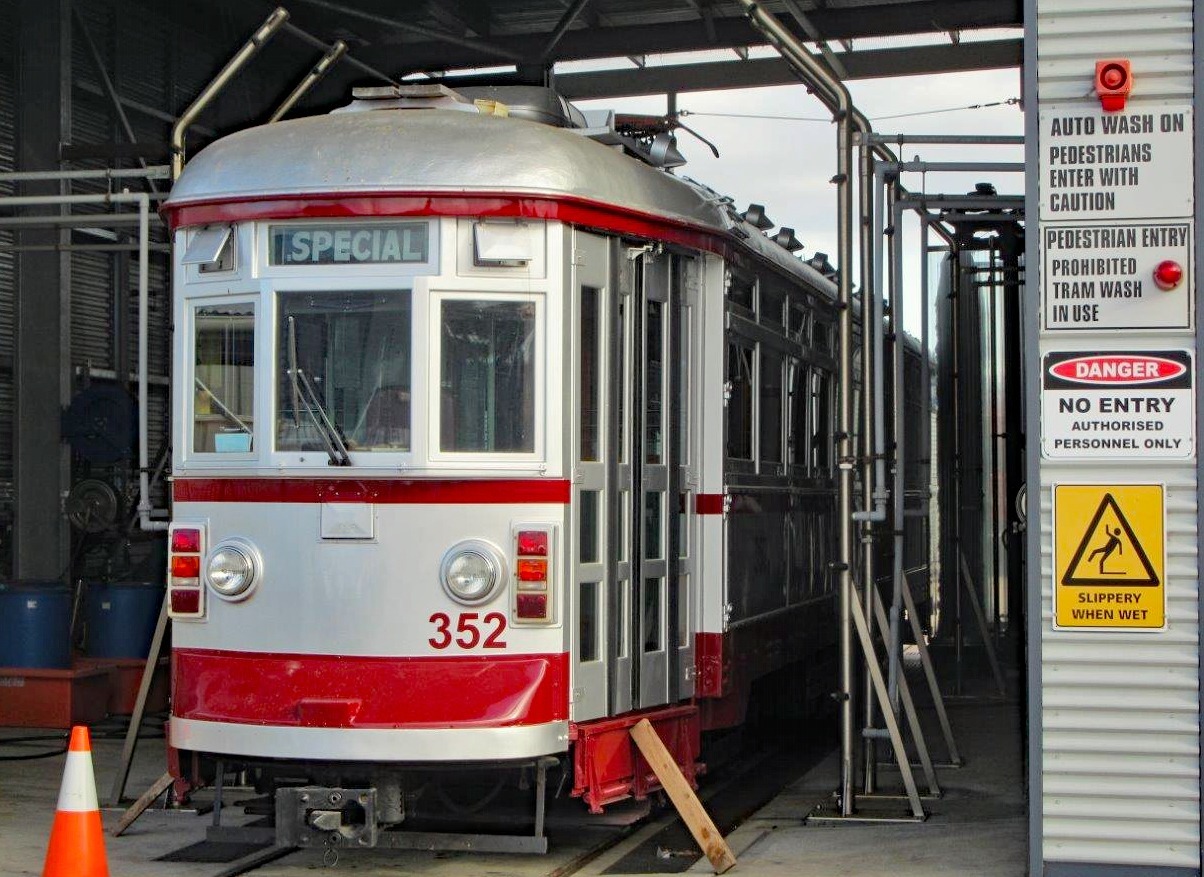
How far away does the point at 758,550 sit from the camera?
31.6 feet

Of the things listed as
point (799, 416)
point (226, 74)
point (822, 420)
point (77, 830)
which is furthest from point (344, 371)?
point (822, 420)

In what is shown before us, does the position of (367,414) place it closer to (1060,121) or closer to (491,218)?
(491,218)

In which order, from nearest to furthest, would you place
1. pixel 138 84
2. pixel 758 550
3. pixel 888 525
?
1. pixel 758 550
2. pixel 888 525
3. pixel 138 84

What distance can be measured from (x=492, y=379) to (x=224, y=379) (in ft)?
3.76

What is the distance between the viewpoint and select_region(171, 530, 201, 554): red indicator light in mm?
7727

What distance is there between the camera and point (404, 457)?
289 inches

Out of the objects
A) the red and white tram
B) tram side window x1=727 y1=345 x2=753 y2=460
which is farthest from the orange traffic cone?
tram side window x1=727 y1=345 x2=753 y2=460

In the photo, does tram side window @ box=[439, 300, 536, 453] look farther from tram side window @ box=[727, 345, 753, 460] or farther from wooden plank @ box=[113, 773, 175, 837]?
wooden plank @ box=[113, 773, 175, 837]

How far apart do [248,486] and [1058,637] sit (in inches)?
127

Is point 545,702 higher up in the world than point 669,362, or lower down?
lower down

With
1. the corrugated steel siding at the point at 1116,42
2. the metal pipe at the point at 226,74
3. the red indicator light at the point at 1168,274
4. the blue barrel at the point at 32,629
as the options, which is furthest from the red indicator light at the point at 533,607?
the blue barrel at the point at 32,629

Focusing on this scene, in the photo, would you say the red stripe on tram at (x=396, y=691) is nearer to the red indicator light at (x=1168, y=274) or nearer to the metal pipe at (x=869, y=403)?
the metal pipe at (x=869, y=403)

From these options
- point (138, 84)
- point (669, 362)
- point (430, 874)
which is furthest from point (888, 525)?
point (138, 84)

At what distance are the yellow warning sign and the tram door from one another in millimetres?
1873
